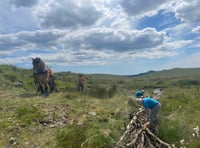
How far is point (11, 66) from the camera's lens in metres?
38.5

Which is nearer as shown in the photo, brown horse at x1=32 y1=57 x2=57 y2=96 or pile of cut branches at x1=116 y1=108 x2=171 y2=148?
pile of cut branches at x1=116 y1=108 x2=171 y2=148

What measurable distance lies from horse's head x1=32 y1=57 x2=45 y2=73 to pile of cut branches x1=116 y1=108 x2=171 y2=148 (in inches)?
340

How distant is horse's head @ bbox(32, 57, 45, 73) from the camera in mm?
15484

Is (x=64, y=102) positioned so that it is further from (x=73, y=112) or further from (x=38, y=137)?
(x=38, y=137)

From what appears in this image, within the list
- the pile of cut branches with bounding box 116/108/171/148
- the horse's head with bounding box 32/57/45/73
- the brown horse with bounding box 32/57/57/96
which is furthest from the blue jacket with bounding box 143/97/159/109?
the horse's head with bounding box 32/57/45/73

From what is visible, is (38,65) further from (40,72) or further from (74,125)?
(74,125)

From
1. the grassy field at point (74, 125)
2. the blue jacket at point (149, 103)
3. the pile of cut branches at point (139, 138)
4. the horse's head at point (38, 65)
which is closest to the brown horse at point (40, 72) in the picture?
the horse's head at point (38, 65)

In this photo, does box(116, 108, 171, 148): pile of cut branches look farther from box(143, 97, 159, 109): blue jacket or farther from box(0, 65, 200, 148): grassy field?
box(143, 97, 159, 109): blue jacket

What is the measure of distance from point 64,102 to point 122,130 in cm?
466

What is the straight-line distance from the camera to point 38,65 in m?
15.5

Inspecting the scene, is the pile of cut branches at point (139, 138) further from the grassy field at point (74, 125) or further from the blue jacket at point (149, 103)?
the blue jacket at point (149, 103)

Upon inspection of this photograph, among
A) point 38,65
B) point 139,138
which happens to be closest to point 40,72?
point 38,65

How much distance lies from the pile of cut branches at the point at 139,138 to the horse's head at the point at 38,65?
8.63m

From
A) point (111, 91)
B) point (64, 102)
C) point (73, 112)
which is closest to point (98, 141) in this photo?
point (73, 112)
